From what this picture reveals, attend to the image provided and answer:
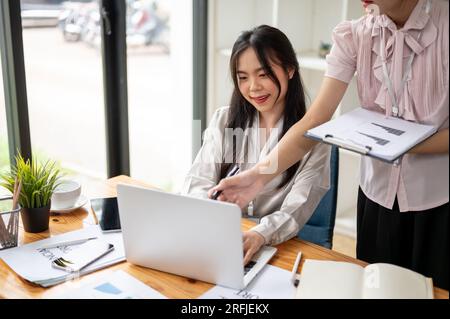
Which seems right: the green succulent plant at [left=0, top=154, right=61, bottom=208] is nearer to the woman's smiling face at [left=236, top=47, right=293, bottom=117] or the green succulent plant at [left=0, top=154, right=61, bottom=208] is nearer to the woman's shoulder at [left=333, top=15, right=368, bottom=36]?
the woman's smiling face at [left=236, top=47, right=293, bottom=117]

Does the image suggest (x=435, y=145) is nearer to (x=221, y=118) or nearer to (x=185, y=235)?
(x=185, y=235)

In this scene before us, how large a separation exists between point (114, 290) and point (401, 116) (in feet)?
2.22

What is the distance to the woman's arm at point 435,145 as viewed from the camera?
3.19 feet

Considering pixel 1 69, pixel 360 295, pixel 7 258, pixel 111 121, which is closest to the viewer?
pixel 360 295

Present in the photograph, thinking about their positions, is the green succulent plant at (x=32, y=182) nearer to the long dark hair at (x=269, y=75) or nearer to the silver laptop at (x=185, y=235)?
the silver laptop at (x=185, y=235)

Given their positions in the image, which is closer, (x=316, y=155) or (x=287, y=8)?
(x=316, y=155)

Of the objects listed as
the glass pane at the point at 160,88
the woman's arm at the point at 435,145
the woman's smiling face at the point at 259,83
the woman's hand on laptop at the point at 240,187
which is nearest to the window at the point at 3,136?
the glass pane at the point at 160,88

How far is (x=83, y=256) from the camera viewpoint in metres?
1.20

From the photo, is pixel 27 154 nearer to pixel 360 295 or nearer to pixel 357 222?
pixel 357 222

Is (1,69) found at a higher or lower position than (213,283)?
higher

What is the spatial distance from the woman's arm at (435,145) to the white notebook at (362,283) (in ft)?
0.76

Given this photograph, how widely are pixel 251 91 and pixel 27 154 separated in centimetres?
105

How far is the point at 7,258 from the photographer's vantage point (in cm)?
120
